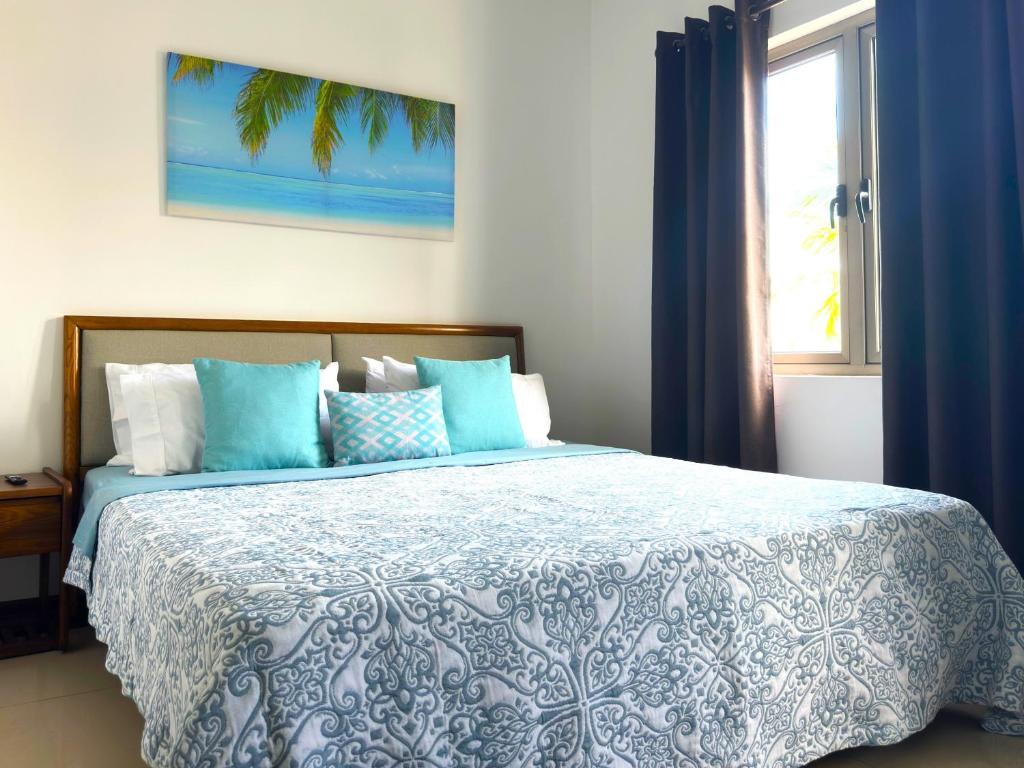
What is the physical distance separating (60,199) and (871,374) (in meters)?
3.02

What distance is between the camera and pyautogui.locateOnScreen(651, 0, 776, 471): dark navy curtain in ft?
10.8

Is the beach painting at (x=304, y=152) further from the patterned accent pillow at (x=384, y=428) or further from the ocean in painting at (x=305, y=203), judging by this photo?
the patterned accent pillow at (x=384, y=428)

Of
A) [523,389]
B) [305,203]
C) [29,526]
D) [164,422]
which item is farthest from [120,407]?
[523,389]

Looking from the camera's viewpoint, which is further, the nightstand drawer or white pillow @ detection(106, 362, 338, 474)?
white pillow @ detection(106, 362, 338, 474)

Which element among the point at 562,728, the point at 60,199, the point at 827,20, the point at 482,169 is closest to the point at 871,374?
the point at 827,20

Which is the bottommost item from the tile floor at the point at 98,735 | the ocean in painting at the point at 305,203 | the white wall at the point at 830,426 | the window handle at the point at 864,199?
the tile floor at the point at 98,735

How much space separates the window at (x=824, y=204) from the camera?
10.3 ft

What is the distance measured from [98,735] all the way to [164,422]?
41.4 inches

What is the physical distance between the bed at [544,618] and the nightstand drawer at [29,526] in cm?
29

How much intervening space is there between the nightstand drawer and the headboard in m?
0.33

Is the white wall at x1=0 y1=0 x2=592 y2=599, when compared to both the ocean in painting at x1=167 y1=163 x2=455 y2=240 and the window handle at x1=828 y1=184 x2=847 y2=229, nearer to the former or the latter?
the ocean in painting at x1=167 y1=163 x2=455 y2=240

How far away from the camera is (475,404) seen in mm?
3250

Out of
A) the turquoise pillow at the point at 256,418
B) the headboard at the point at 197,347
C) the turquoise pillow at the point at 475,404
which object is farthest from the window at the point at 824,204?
the turquoise pillow at the point at 256,418

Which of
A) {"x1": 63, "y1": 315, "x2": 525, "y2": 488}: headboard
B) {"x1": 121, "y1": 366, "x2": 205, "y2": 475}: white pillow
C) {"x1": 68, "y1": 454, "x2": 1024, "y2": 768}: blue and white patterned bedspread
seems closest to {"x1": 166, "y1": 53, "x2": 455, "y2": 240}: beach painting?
{"x1": 63, "y1": 315, "x2": 525, "y2": 488}: headboard
